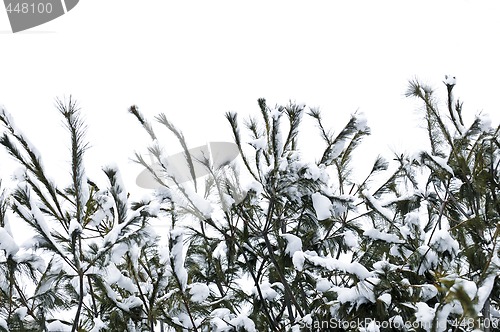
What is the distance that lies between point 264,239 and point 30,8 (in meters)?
3.37

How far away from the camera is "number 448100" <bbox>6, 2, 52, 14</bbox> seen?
4853 mm

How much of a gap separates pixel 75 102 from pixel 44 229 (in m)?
0.81

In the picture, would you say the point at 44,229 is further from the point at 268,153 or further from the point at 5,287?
the point at 268,153

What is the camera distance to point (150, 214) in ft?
9.53

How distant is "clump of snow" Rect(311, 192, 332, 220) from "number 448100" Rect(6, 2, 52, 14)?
3.12m

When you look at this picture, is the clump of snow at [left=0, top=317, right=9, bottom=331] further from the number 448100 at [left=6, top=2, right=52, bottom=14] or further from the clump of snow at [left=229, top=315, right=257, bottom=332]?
the number 448100 at [left=6, top=2, right=52, bottom=14]

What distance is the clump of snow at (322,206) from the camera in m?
3.49

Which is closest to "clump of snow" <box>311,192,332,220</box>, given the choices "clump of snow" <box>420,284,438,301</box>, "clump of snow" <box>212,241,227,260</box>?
"clump of snow" <box>420,284,438,301</box>

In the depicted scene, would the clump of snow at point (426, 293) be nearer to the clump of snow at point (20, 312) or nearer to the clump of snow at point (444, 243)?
the clump of snow at point (444, 243)

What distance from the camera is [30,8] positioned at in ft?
16.7

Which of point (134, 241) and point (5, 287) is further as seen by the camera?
point (5, 287)

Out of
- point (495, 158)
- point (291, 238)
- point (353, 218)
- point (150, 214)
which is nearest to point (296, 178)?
point (291, 238)

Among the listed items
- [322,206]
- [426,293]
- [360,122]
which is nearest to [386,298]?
[426,293]

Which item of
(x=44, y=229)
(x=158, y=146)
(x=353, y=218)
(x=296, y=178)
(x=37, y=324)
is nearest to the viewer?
(x=44, y=229)
